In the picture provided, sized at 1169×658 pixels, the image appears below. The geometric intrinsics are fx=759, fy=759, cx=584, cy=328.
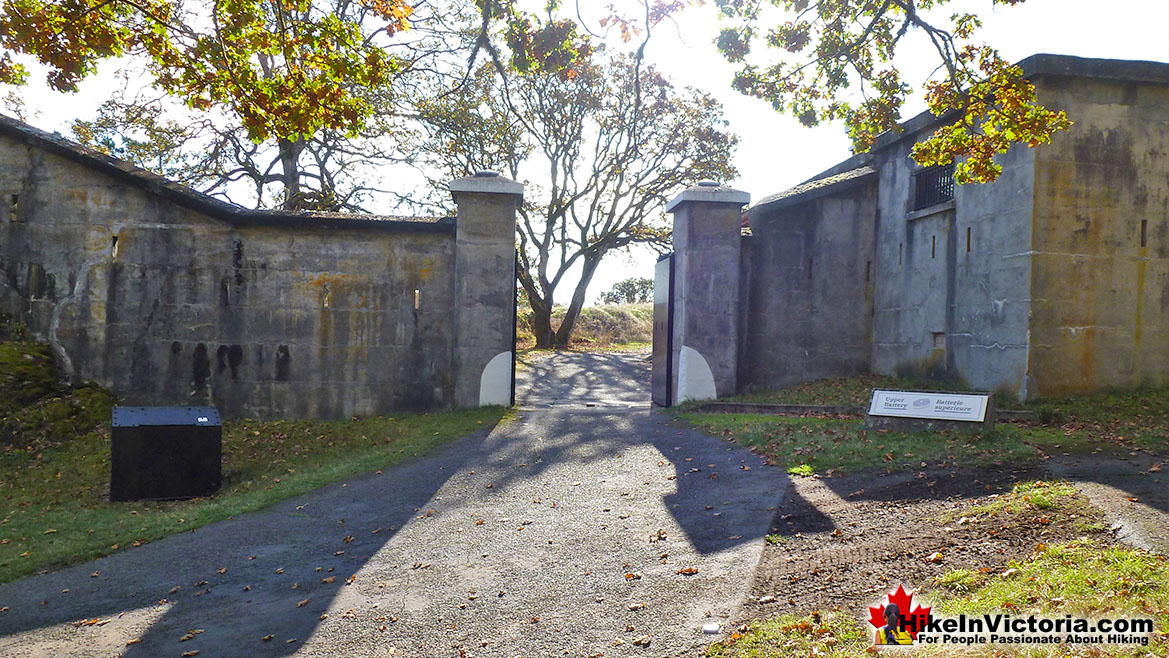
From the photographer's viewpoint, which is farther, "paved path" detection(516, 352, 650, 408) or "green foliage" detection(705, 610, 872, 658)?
"paved path" detection(516, 352, 650, 408)

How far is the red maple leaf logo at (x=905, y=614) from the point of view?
3.92m

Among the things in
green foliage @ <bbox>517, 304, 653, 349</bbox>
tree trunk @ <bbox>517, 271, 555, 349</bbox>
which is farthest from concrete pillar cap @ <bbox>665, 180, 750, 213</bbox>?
green foliage @ <bbox>517, 304, 653, 349</bbox>

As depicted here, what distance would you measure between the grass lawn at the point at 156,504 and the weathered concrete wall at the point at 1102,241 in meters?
7.78

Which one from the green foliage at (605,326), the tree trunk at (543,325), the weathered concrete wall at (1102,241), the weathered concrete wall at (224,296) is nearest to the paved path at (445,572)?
the weathered concrete wall at (224,296)

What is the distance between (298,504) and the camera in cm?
758

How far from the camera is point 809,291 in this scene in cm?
1311

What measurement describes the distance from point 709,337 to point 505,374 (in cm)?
334

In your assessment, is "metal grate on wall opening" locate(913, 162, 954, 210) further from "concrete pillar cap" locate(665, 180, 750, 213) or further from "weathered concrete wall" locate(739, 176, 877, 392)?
"concrete pillar cap" locate(665, 180, 750, 213)

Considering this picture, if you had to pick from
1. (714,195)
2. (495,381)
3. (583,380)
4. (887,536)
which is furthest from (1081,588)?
(583,380)

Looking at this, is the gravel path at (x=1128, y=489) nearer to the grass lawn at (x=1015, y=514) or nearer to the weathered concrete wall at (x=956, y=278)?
the grass lawn at (x=1015, y=514)

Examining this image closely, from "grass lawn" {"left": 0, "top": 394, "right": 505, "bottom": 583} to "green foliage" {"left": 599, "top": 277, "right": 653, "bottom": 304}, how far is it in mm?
31139

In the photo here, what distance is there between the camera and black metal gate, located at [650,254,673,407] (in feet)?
41.5

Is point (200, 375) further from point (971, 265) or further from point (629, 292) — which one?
point (629, 292)

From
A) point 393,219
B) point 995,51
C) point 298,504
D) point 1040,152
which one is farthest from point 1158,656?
point 393,219
